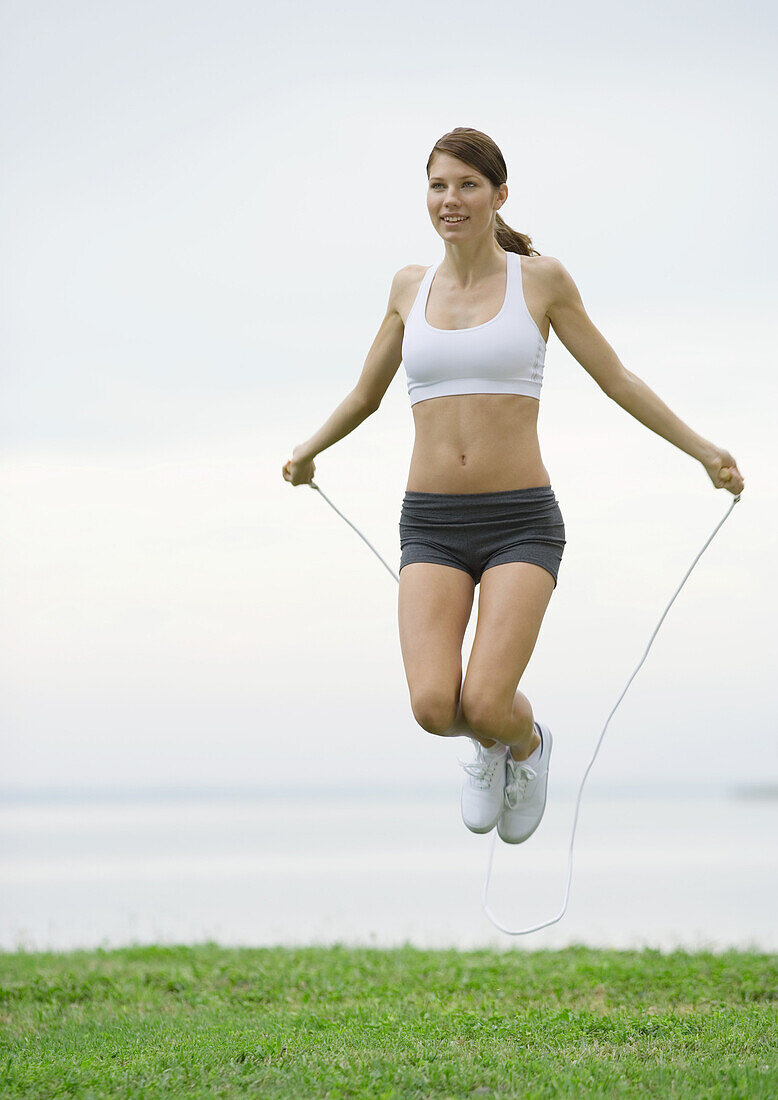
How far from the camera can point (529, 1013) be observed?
5.61 metres

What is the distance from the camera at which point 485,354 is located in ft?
16.2

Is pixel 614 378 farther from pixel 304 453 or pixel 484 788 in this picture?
pixel 484 788

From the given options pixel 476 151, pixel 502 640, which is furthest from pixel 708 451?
pixel 476 151

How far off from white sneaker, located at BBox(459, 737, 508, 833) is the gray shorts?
0.79 metres

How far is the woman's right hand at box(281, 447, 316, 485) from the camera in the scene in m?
5.77

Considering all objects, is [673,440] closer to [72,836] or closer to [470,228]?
[470,228]

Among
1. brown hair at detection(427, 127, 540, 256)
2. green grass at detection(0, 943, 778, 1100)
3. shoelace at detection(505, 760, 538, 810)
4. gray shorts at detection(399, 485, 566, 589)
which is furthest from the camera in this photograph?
shoelace at detection(505, 760, 538, 810)

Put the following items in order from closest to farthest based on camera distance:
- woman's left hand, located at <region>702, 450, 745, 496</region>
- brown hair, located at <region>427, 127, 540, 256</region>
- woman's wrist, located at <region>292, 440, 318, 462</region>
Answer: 1. brown hair, located at <region>427, 127, 540, 256</region>
2. woman's left hand, located at <region>702, 450, 745, 496</region>
3. woman's wrist, located at <region>292, 440, 318, 462</region>

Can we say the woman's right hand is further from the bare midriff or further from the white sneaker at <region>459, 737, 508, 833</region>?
the white sneaker at <region>459, 737, 508, 833</region>

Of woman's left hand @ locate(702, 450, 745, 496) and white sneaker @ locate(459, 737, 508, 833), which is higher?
woman's left hand @ locate(702, 450, 745, 496)

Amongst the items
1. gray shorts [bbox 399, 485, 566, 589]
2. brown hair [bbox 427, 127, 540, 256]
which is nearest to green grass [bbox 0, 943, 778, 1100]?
gray shorts [bbox 399, 485, 566, 589]

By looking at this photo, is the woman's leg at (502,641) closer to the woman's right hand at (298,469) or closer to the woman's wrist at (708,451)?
the woman's wrist at (708,451)

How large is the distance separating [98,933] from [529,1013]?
4466 millimetres

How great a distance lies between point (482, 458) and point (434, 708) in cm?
103
